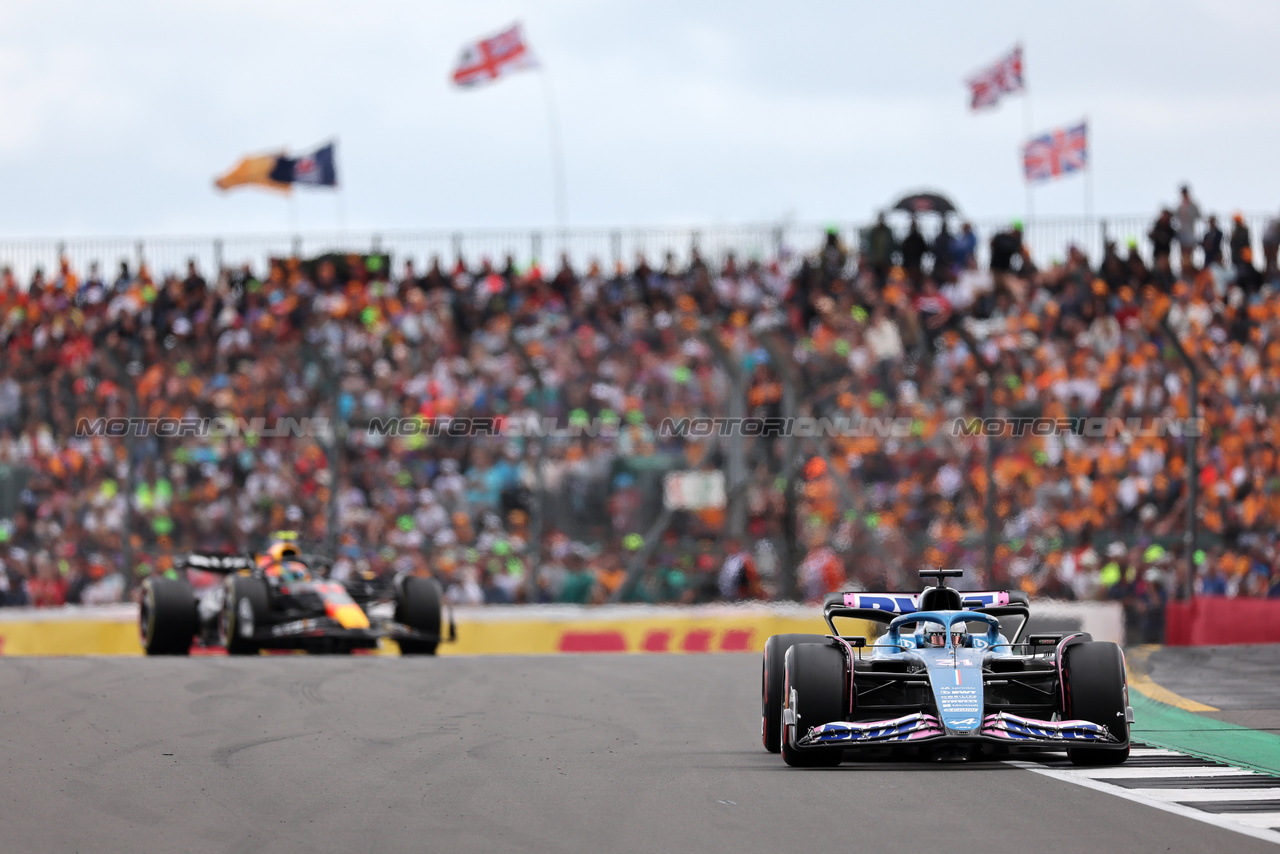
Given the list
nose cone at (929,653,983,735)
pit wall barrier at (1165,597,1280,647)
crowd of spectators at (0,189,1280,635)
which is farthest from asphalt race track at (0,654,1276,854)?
pit wall barrier at (1165,597,1280,647)

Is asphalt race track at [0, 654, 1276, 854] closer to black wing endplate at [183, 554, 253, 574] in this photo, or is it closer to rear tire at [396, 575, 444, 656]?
rear tire at [396, 575, 444, 656]

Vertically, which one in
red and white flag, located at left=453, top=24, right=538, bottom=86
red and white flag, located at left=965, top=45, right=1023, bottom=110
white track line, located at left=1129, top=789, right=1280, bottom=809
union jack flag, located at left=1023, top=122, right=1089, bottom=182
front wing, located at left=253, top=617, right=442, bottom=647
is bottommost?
front wing, located at left=253, top=617, right=442, bottom=647

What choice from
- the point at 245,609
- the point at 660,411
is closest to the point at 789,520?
the point at 660,411

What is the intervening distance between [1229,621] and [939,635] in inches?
449

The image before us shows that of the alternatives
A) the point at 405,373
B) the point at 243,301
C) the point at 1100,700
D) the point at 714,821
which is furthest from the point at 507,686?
the point at 243,301

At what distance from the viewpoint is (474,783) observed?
26.8ft

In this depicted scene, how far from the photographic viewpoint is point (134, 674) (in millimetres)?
14430

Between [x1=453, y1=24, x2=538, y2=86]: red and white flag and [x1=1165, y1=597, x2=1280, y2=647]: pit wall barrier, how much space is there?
1296 centimetres

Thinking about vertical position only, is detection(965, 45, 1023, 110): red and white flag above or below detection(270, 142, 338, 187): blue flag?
above

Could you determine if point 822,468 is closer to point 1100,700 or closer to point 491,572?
point 491,572

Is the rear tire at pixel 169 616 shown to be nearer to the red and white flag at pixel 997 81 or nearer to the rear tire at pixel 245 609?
the rear tire at pixel 245 609

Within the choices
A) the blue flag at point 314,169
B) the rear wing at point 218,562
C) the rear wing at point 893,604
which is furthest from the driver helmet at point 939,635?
the blue flag at point 314,169

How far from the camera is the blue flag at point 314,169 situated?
1125 inches

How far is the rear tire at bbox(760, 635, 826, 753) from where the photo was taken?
29.7 ft
